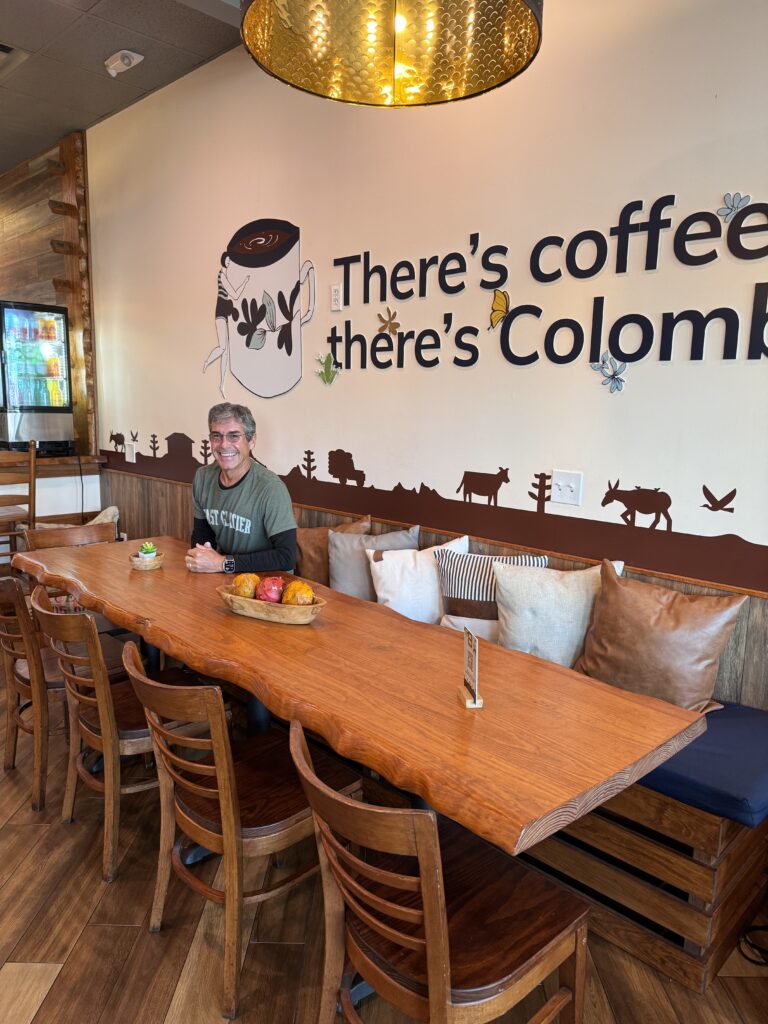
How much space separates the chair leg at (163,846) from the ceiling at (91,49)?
3.57 meters

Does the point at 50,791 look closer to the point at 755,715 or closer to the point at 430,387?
the point at 430,387

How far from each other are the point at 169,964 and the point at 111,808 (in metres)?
0.51

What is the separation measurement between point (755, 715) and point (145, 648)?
2.34 m

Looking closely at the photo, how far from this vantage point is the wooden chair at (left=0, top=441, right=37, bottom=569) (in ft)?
15.7

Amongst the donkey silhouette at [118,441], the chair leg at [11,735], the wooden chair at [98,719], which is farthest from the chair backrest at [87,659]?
the donkey silhouette at [118,441]

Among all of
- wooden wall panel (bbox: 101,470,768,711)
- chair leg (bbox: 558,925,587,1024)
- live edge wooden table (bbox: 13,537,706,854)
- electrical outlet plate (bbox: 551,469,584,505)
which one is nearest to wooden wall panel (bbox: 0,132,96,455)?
wooden wall panel (bbox: 101,470,768,711)

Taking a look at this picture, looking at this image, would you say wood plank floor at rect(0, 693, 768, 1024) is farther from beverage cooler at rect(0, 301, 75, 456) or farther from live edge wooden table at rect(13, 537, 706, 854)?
beverage cooler at rect(0, 301, 75, 456)

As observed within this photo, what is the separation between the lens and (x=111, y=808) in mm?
2207

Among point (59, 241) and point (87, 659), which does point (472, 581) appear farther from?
point (59, 241)

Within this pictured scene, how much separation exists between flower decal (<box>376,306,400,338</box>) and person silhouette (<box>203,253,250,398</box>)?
4.19 feet

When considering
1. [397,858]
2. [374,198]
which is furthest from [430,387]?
[397,858]

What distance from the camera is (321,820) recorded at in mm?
1394

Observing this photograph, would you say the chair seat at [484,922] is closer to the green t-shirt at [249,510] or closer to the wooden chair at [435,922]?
the wooden chair at [435,922]

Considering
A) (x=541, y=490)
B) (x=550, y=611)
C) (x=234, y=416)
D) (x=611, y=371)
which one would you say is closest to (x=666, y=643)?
(x=550, y=611)
